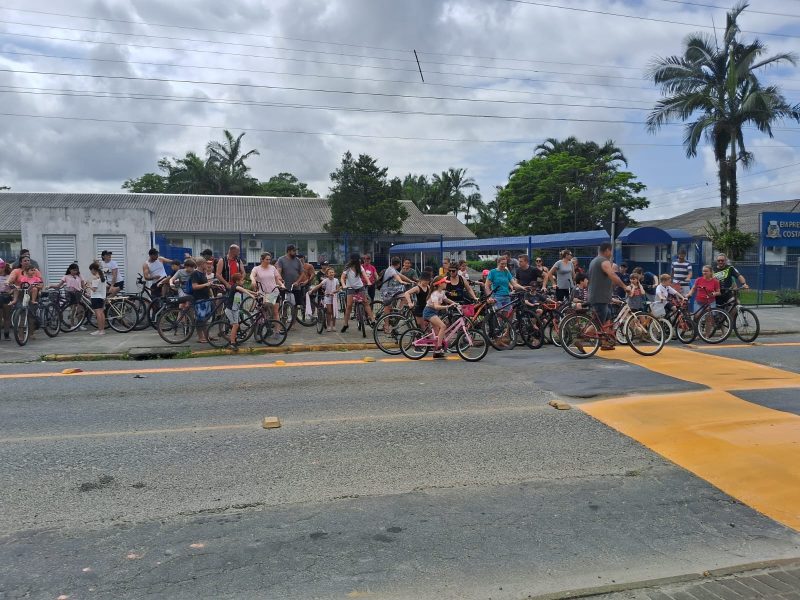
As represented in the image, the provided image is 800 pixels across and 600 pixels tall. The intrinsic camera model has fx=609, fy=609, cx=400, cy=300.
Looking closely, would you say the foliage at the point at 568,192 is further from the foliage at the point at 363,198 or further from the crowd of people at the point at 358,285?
the crowd of people at the point at 358,285

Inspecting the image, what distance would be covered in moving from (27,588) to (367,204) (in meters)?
33.8

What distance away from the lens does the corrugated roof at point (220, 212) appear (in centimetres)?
4244

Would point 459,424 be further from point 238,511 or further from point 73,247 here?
point 73,247

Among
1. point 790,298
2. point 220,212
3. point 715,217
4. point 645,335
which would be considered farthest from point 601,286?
point 715,217

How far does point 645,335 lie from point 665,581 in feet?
25.7

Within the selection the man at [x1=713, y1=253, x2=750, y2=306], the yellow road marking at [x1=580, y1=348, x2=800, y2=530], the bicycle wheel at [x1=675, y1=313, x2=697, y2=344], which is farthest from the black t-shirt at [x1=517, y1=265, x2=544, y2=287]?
the yellow road marking at [x1=580, y1=348, x2=800, y2=530]

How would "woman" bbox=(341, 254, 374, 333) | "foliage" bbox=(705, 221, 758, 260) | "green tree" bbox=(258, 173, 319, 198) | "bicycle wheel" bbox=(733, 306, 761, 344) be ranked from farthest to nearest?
1. "green tree" bbox=(258, 173, 319, 198)
2. "foliage" bbox=(705, 221, 758, 260)
3. "woman" bbox=(341, 254, 374, 333)
4. "bicycle wheel" bbox=(733, 306, 761, 344)

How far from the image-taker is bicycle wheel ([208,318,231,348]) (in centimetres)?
1143

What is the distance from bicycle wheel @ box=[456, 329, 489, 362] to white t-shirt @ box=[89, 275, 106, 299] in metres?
7.88

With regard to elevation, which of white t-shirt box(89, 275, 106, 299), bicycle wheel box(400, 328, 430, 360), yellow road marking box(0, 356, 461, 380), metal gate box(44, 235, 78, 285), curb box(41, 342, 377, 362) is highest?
metal gate box(44, 235, 78, 285)

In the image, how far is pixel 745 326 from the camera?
12.5 meters

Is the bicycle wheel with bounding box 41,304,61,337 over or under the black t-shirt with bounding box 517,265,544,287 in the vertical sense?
under

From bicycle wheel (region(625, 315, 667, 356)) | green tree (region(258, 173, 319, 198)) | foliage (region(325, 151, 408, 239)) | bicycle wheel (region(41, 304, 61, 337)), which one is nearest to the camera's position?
bicycle wheel (region(625, 315, 667, 356))

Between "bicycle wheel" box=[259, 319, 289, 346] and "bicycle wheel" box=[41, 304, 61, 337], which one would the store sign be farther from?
"bicycle wheel" box=[41, 304, 61, 337]
